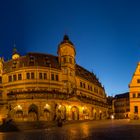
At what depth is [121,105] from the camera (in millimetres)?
170625

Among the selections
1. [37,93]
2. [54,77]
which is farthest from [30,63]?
[37,93]

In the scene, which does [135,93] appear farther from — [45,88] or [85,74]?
[85,74]

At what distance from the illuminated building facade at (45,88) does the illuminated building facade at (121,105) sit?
2080 inches

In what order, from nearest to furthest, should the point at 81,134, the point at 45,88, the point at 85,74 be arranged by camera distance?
the point at 81,134
the point at 45,88
the point at 85,74

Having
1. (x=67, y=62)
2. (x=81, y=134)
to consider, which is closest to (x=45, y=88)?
(x=67, y=62)

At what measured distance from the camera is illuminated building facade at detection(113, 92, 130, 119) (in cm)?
16612

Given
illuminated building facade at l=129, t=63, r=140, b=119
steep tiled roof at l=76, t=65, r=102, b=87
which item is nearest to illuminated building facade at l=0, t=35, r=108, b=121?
steep tiled roof at l=76, t=65, r=102, b=87

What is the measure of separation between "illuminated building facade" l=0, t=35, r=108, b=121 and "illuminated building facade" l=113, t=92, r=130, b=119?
173 feet

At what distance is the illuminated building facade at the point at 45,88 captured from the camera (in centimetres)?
8988

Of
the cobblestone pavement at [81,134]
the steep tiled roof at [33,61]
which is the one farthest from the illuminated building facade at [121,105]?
the cobblestone pavement at [81,134]

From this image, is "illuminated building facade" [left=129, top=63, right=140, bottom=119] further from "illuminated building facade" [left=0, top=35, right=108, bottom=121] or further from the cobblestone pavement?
the cobblestone pavement

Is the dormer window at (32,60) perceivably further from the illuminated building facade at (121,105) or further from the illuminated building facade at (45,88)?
the illuminated building facade at (121,105)

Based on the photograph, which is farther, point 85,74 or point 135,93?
point 85,74

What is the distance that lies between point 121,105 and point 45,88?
260 feet
